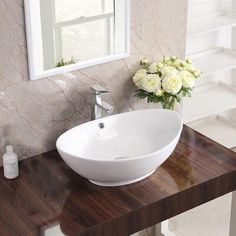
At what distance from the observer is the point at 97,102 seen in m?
2.47

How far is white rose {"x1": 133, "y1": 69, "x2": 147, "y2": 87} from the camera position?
2582mm

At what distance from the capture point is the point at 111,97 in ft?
8.68

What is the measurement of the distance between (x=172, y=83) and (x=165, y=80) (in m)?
0.04

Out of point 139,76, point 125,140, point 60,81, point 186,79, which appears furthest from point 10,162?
point 186,79

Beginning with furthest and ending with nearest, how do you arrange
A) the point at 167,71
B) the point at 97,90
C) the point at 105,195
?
the point at 167,71 → the point at 97,90 → the point at 105,195

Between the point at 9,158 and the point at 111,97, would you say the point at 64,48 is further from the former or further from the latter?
the point at 9,158

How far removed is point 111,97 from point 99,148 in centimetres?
28

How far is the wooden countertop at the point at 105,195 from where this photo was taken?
2.13m

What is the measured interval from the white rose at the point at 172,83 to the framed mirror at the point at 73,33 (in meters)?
0.21

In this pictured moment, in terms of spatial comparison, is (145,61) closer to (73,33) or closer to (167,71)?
(167,71)

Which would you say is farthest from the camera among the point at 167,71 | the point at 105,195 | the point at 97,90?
the point at 167,71

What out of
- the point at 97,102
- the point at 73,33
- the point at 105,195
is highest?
the point at 73,33

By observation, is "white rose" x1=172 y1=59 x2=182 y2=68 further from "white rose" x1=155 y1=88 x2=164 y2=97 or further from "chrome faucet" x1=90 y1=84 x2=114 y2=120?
"chrome faucet" x1=90 y1=84 x2=114 y2=120

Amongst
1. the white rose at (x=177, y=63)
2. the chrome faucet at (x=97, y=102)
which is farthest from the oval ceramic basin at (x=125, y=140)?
the white rose at (x=177, y=63)
